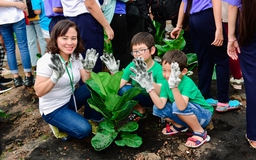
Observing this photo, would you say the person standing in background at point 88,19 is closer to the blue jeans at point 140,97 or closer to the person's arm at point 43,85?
the blue jeans at point 140,97

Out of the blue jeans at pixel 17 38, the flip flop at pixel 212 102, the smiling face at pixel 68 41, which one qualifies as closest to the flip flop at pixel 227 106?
the flip flop at pixel 212 102

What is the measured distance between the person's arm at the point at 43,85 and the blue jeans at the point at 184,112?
0.86 meters

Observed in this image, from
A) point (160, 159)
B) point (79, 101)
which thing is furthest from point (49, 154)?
point (160, 159)

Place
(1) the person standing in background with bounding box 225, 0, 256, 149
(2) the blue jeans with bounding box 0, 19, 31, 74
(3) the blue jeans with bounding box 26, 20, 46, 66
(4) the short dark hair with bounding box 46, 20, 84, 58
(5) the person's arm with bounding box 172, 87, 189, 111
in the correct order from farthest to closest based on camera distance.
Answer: (3) the blue jeans with bounding box 26, 20, 46, 66
(2) the blue jeans with bounding box 0, 19, 31, 74
(4) the short dark hair with bounding box 46, 20, 84, 58
(5) the person's arm with bounding box 172, 87, 189, 111
(1) the person standing in background with bounding box 225, 0, 256, 149

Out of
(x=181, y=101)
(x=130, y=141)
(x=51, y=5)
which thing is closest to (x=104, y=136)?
(x=130, y=141)

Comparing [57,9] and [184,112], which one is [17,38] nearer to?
[57,9]

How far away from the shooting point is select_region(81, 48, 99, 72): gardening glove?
7.73 ft

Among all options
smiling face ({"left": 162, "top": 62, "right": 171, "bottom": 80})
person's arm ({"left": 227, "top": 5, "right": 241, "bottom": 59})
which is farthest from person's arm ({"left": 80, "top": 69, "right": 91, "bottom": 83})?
person's arm ({"left": 227, "top": 5, "right": 241, "bottom": 59})

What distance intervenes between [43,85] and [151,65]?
951 millimetres

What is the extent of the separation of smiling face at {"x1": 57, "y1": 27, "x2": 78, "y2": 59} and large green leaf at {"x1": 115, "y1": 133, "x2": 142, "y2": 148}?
828mm

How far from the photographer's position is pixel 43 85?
7.13 ft

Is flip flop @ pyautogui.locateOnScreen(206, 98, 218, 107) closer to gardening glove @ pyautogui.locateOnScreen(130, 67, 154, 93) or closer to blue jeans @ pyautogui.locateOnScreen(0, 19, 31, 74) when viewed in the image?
gardening glove @ pyautogui.locateOnScreen(130, 67, 154, 93)

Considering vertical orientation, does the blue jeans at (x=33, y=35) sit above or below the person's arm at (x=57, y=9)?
below

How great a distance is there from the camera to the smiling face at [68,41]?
226cm
